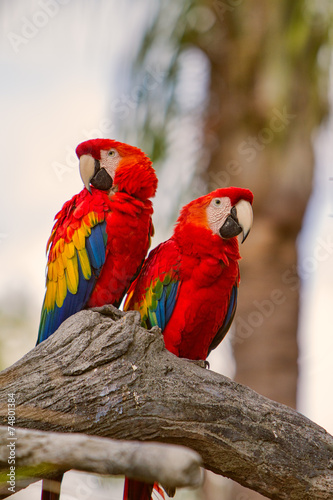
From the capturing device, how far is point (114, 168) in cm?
313

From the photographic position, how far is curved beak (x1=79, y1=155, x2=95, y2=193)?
10.1ft

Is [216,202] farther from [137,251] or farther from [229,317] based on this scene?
[229,317]

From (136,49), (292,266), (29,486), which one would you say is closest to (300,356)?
(292,266)

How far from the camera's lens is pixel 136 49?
443 centimetres

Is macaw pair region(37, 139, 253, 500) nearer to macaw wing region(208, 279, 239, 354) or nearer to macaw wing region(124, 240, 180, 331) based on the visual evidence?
macaw wing region(124, 240, 180, 331)

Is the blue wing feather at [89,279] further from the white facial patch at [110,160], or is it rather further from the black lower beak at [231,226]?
the black lower beak at [231,226]

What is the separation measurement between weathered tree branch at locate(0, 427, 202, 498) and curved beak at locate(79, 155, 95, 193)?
1824 mm

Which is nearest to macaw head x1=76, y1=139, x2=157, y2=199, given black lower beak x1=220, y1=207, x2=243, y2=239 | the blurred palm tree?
black lower beak x1=220, y1=207, x2=243, y2=239

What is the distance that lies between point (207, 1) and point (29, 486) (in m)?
3.88

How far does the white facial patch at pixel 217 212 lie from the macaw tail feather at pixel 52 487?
147 cm

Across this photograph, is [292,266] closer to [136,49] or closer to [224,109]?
[224,109]

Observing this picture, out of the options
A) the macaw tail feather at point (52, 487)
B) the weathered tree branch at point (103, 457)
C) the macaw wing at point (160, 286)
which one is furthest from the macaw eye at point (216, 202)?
the weathered tree branch at point (103, 457)

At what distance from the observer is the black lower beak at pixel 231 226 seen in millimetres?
3029

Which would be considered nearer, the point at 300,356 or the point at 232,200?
the point at 232,200
